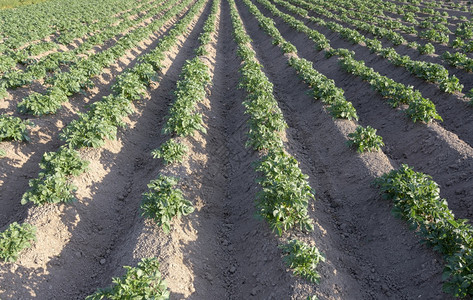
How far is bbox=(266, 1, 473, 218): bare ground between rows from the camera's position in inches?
359

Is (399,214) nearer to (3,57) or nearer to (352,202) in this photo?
(352,202)

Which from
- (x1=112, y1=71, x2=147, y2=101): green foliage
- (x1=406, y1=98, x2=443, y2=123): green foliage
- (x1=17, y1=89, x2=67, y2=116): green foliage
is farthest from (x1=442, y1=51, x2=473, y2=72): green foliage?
(x1=17, y1=89, x2=67, y2=116): green foliage

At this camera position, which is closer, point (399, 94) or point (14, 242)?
point (14, 242)

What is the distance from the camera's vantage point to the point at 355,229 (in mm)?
8383

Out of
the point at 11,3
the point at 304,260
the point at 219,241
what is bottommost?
the point at 219,241

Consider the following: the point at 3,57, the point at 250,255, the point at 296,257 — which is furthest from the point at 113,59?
the point at 296,257

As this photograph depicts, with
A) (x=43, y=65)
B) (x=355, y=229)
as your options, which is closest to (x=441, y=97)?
(x=355, y=229)

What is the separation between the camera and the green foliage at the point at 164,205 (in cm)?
716

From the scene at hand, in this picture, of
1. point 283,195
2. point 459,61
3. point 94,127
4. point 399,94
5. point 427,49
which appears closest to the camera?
point 283,195

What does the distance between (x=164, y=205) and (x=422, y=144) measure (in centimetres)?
982

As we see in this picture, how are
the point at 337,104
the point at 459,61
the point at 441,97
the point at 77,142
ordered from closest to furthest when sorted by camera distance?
1. the point at 77,142
2. the point at 337,104
3. the point at 441,97
4. the point at 459,61

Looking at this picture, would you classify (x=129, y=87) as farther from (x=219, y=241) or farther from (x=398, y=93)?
(x=398, y=93)

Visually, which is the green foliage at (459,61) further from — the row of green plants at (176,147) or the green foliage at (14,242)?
the green foliage at (14,242)

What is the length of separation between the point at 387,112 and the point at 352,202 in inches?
250
